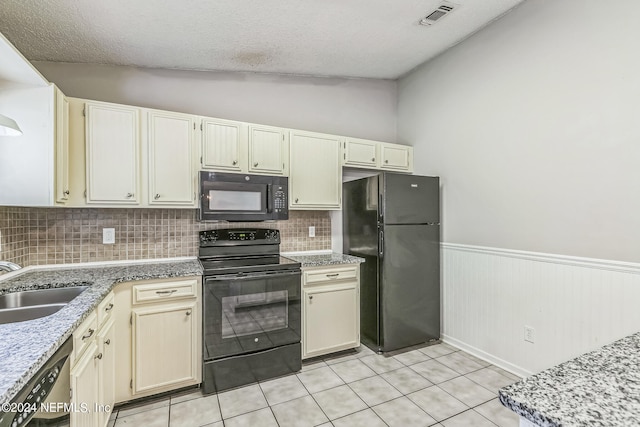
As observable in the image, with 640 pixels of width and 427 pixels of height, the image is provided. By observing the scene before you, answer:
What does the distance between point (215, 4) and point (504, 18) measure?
2274 millimetres

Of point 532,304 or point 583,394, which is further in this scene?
point 532,304

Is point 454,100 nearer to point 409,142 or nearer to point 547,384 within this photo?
point 409,142

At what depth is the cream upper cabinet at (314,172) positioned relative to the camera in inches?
119

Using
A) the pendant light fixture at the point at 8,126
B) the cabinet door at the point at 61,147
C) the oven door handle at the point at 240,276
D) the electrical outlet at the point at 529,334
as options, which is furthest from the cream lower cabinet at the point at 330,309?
the pendant light fixture at the point at 8,126

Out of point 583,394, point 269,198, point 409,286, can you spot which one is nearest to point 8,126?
point 269,198

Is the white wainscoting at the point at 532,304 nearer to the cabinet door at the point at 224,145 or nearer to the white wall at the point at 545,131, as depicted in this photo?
the white wall at the point at 545,131

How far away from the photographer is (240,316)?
2428 millimetres

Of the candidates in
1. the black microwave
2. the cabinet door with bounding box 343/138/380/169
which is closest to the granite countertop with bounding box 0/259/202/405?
the black microwave

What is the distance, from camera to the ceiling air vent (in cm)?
237

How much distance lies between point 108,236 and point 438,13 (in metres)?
3.07

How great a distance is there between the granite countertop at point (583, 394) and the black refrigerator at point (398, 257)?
201cm

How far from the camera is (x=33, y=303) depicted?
1.84 m

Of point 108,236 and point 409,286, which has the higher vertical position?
point 108,236

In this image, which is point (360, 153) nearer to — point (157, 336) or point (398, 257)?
point (398, 257)
